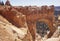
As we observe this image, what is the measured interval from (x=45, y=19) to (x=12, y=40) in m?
20.8

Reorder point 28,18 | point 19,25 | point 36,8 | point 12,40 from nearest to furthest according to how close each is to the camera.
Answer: point 12,40 < point 19,25 < point 28,18 < point 36,8

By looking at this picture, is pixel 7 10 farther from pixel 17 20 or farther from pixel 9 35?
pixel 9 35

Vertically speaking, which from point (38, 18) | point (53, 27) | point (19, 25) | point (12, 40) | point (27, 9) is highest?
point (12, 40)

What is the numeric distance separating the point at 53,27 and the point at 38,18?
11.1 feet

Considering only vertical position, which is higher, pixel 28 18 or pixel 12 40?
pixel 12 40

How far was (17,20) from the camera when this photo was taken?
11.4m

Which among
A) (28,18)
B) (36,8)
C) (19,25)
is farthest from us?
(36,8)

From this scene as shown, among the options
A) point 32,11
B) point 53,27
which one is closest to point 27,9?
point 32,11

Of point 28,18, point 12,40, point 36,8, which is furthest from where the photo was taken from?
point 36,8

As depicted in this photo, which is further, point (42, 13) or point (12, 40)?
point (42, 13)

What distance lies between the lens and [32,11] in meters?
25.6

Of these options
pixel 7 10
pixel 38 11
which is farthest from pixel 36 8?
pixel 7 10

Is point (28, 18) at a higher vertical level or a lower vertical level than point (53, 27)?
higher

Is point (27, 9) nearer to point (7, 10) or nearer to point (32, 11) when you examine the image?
point (32, 11)
